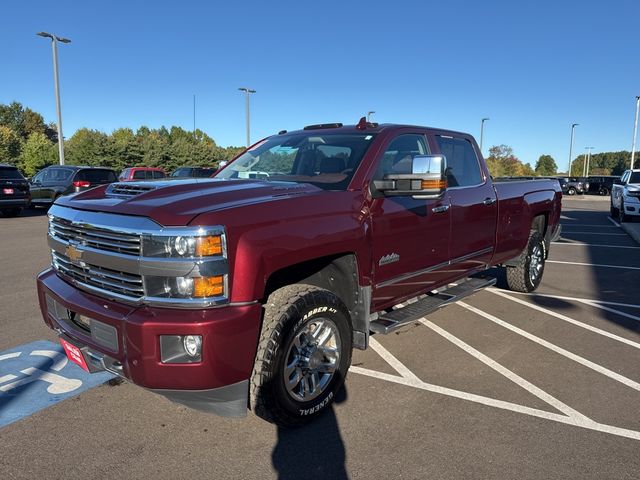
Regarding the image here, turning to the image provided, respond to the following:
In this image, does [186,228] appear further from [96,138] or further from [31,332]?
[96,138]

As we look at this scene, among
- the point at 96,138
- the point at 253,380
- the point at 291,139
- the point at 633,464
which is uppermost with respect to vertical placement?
the point at 96,138

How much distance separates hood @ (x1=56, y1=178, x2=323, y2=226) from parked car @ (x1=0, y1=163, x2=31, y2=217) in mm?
15011

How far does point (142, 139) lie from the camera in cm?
5825

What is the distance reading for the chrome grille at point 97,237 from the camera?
2678mm

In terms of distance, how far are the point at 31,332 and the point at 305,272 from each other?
10.4 ft

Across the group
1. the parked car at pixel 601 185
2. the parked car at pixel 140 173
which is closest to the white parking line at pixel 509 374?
the parked car at pixel 140 173

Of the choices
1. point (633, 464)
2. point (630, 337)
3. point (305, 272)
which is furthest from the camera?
point (630, 337)

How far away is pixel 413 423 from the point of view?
3.23 m

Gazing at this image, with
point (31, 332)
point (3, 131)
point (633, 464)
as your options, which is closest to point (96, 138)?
point (3, 131)

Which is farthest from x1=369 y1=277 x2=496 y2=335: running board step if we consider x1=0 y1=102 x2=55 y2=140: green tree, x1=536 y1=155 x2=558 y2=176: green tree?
x1=536 y1=155 x2=558 y2=176: green tree

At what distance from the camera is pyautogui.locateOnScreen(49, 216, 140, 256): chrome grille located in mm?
2678

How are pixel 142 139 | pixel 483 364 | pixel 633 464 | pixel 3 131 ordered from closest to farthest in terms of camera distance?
pixel 633 464
pixel 483 364
pixel 142 139
pixel 3 131

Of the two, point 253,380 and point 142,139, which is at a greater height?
point 142,139

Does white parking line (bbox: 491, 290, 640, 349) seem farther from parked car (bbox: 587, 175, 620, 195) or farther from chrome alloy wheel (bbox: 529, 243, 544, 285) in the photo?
parked car (bbox: 587, 175, 620, 195)
